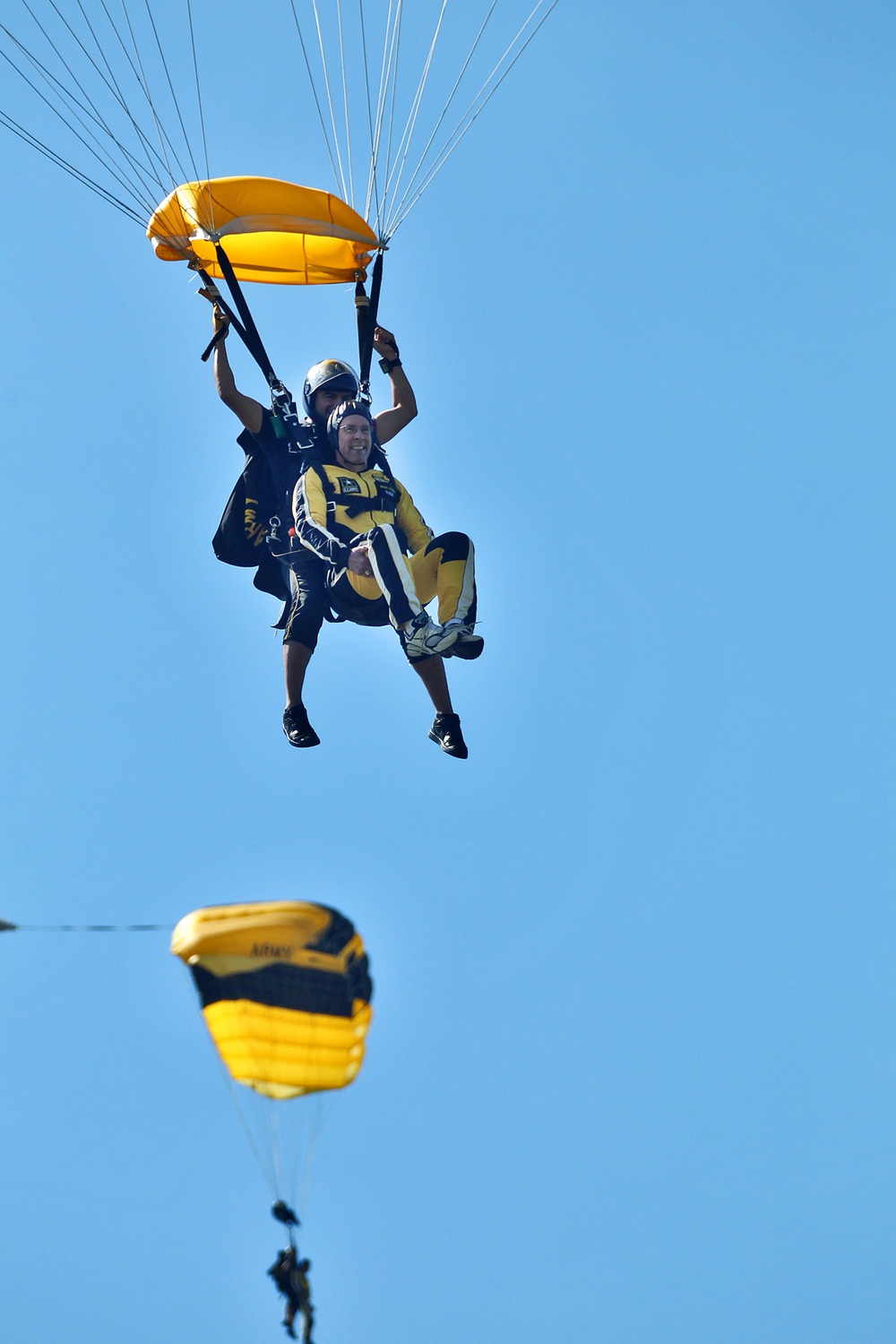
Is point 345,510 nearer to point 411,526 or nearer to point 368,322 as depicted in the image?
point 411,526

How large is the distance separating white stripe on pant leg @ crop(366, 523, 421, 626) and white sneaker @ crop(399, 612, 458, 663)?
0.08m

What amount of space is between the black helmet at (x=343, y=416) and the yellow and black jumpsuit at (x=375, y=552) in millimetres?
302

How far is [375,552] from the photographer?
1246 cm

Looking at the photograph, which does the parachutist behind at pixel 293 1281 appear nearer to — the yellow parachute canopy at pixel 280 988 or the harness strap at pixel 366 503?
the yellow parachute canopy at pixel 280 988

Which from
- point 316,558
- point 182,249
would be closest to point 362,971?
point 316,558

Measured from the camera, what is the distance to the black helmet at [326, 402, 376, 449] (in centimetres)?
1345

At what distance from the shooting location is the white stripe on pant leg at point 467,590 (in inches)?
497

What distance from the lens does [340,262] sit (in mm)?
14992

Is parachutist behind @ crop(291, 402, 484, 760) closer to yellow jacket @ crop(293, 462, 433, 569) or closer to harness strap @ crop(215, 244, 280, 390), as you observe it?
yellow jacket @ crop(293, 462, 433, 569)

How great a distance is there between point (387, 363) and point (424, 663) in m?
2.91

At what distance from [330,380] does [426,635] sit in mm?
2677

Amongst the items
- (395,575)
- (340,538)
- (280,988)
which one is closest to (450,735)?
(395,575)

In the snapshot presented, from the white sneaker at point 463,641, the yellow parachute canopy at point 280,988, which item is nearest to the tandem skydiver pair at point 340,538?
the white sneaker at point 463,641

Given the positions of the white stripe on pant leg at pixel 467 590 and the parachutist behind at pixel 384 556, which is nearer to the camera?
the parachutist behind at pixel 384 556
